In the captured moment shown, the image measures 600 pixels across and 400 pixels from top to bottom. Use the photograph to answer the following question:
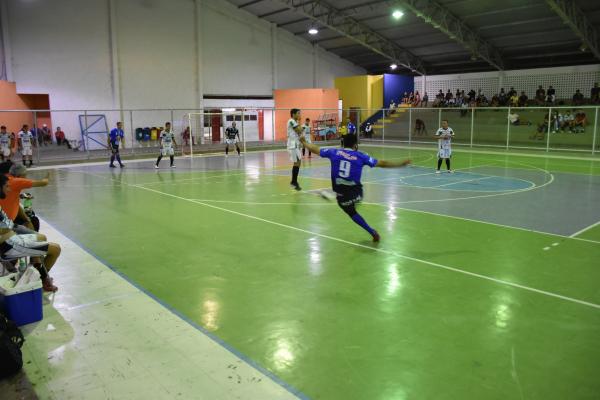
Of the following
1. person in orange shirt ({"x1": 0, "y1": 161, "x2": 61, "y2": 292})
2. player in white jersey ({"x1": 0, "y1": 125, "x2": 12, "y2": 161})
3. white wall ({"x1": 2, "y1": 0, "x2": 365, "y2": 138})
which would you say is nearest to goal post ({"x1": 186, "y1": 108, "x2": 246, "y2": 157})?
white wall ({"x1": 2, "y1": 0, "x2": 365, "y2": 138})

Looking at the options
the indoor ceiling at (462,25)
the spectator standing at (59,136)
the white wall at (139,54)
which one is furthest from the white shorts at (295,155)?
the spectator standing at (59,136)

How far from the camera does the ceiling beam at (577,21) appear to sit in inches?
908

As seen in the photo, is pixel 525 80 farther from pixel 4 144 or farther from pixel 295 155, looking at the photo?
pixel 4 144

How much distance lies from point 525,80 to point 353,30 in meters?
11.6

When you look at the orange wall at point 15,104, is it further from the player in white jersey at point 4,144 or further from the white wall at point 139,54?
the player in white jersey at point 4,144

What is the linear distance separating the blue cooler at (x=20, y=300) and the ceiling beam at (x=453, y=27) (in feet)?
80.5

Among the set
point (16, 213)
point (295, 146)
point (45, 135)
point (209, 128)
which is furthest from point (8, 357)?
point (209, 128)

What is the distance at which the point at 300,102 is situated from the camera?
35375mm

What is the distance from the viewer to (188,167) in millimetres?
20125

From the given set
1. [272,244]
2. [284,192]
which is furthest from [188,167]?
[272,244]

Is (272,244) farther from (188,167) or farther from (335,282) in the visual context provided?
(188,167)

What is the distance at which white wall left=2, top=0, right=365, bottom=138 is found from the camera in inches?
1045

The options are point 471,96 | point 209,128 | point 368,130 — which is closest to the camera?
point 209,128

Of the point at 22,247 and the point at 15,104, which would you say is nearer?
the point at 22,247
